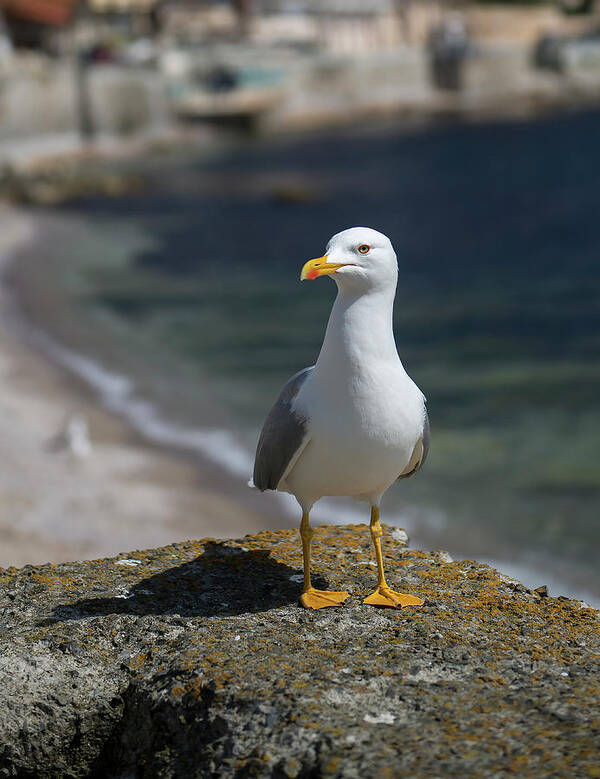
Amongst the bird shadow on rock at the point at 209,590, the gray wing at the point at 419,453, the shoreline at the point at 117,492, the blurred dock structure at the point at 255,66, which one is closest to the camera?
the bird shadow on rock at the point at 209,590

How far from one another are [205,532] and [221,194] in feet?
101

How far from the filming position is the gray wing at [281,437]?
179 inches

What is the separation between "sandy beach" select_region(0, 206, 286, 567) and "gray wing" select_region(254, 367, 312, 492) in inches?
210

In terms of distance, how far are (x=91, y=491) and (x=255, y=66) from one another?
54896mm

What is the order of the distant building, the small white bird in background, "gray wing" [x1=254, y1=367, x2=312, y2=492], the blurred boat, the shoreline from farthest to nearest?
the distant building
the blurred boat
the small white bird in background
the shoreline
"gray wing" [x1=254, y1=367, x2=312, y2=492]

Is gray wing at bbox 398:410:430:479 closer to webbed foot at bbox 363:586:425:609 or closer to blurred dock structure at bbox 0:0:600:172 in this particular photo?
webbed foot at bbox 363:586:425:609

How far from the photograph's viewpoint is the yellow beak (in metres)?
4.23

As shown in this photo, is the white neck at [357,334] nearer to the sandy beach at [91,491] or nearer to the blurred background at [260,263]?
the sandy beach at [91,491]

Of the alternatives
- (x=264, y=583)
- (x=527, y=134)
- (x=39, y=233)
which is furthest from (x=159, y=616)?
(x=527, y=134)

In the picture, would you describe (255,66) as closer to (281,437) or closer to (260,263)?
(260,263)

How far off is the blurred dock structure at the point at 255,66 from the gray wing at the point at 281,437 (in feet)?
144

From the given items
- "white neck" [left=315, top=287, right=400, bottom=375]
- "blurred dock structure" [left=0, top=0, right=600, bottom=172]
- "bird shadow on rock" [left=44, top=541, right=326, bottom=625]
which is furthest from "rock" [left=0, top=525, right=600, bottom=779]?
"blurred dock structure" [left=0, top=0, right=600, bottom=172]

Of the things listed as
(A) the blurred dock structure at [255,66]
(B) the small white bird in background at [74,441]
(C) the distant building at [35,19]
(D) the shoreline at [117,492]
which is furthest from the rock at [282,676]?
(C) the distant building at [35,19]

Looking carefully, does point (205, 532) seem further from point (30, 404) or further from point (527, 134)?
point (527, 134)
